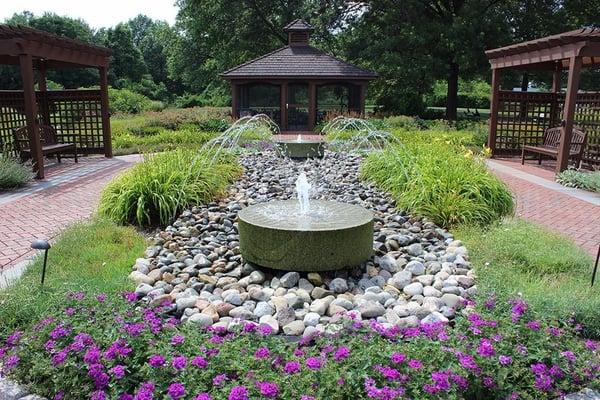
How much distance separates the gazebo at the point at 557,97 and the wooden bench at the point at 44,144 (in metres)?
10.5

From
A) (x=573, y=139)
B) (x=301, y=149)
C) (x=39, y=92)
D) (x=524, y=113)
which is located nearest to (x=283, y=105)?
(x=39, y=92)

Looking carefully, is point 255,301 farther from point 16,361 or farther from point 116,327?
point 16,361

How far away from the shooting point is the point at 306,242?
4320 mm

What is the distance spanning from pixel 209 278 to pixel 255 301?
588 mm

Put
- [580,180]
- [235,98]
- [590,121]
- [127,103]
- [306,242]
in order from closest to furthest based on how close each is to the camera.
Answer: [306,242]
[580,180]
[590,121]
[235,98]
[127,103]

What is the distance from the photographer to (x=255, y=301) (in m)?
4.08

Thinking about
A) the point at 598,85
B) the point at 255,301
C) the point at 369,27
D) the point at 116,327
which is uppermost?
the point at 369,27

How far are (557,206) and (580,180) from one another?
6.23 ft

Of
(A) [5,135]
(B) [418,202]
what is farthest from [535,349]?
(A) [5,135]

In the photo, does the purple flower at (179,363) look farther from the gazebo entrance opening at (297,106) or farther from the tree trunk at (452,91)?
the tree trunk at (452,91)

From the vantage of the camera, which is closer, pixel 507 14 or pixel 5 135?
pixel 5 135

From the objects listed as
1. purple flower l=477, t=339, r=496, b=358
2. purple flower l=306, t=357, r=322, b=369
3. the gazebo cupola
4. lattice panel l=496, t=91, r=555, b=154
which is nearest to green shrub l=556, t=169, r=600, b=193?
lattice panel l=496, t=91, r=555, b=154

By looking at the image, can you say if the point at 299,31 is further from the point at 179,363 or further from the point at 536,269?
the point at 179,363

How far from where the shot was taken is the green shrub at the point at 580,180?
28.9 ft
